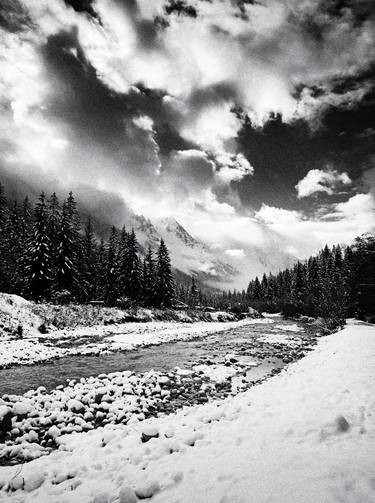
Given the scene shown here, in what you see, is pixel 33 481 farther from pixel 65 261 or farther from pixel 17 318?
pixel 65 261

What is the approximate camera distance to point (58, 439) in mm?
5961

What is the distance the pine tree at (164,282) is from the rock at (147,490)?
160ft

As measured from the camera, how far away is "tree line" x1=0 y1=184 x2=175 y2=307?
34125mm

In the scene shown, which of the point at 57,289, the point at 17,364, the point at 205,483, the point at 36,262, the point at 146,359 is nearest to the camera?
the point at 205,483

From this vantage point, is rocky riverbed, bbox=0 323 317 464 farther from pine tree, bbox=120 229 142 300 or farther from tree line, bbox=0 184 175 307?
pine tree, bbox=120 229 142 300

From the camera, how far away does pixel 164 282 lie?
5319cm

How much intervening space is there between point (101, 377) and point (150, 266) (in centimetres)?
4540

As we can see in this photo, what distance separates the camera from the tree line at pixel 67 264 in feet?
A: 112

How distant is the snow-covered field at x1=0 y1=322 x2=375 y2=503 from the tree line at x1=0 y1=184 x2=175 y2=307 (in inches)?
1233

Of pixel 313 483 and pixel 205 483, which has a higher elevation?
pixel 313 483

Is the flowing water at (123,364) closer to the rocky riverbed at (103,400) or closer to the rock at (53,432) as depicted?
the rocky riverbed at (103,400)

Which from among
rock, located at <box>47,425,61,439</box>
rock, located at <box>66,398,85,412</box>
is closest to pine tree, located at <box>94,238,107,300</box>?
rock, located at <box>66,398,85,412</box>

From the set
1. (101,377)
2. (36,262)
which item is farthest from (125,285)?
(101,377)

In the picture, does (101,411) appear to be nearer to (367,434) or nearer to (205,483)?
(205,483)
